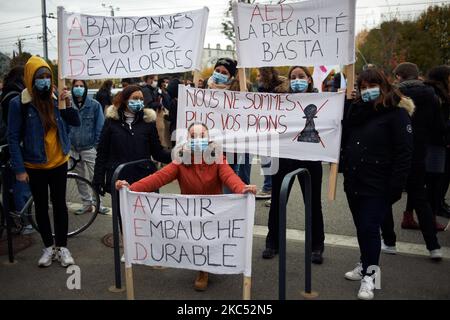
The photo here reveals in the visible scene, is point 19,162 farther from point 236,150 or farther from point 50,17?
point 50,17

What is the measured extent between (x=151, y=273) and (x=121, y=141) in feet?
4.28

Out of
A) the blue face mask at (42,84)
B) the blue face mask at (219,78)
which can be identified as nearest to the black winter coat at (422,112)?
the blue face mask at (219,78)

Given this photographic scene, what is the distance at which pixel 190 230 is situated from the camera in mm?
3410

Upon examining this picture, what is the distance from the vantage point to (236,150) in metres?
Result: 4.34

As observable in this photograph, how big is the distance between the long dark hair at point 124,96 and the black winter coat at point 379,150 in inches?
81.8

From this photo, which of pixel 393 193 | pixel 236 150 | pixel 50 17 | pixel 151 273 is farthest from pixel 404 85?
pixel 50 17

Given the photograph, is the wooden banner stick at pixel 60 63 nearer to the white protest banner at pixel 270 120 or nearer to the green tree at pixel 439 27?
the white protest banner at pixel 270 120

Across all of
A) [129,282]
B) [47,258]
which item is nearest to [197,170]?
[129,282]

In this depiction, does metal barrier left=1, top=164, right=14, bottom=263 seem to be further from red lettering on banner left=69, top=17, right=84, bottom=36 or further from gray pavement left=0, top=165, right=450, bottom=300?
red lettering on banner left=69, top=17, right=84, bottom=36

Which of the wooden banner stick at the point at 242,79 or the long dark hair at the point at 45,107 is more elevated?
the wooden banner stick at the point at 242,79

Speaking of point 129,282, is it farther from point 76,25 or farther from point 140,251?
point 76,25

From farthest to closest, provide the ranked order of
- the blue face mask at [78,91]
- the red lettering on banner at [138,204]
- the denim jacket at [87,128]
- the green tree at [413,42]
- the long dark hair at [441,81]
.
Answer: the green tree at [413,42]
the denim jacket at [87,128]
the blue face mask at [78,91]
the long dark hair at [441,81]
the red lettering on banner at [138,204]

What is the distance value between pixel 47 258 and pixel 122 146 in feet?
4.40

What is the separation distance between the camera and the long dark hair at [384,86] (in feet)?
11.9
